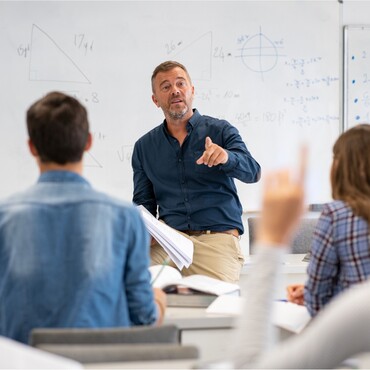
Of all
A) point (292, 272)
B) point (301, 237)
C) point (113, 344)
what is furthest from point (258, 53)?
point (113, 344)

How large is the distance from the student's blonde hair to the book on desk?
580 mm

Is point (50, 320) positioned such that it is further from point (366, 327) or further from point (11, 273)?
point (366, 327)

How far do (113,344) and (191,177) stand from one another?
2191mm

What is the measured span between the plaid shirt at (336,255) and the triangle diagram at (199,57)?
2.97 meters

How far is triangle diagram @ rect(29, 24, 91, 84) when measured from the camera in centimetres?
462

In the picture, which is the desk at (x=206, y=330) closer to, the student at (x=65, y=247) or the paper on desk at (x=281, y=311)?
the paper on desk at (x=281, y=311)

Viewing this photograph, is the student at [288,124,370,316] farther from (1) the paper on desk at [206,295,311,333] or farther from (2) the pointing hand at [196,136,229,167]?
(2) the pointing hand at [196,136,229,167]

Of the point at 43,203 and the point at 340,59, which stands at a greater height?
the point at 340,59

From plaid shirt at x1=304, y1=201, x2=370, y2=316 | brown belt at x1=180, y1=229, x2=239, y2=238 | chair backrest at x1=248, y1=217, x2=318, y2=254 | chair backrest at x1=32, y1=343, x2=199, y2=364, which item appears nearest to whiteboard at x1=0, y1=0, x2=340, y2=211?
chair backrest at x1=248, y1=217, x2=318, y2=254

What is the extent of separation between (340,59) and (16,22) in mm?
2188

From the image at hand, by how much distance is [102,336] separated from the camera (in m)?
1.51

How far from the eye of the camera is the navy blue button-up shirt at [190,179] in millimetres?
3621

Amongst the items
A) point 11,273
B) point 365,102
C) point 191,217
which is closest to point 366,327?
point 11,273

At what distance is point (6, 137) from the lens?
181 inches
